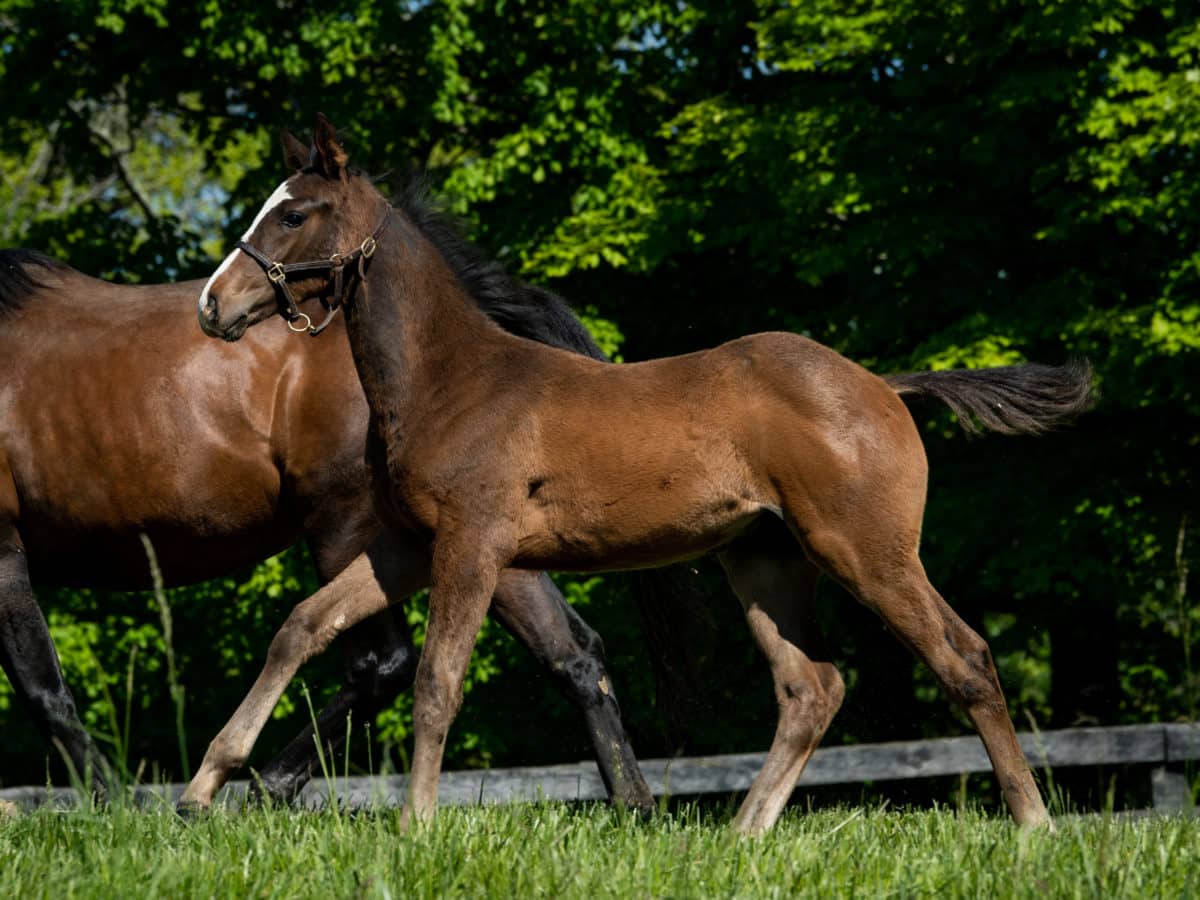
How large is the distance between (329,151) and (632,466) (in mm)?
1426

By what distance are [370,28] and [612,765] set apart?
31.6 feet

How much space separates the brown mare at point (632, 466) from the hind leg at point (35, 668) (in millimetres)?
1257

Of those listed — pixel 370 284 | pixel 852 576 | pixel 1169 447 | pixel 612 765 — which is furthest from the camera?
pixel 1169 447

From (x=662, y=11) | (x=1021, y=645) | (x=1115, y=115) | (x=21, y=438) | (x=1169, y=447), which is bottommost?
(x=1021, y=645)

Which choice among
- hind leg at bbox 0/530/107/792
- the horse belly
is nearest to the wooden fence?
hind leg at bbox 0/530/107/792

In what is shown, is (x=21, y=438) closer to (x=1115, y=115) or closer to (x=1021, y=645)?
(x=1115, y=115)

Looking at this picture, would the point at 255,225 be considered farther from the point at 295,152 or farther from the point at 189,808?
the point at 189,808

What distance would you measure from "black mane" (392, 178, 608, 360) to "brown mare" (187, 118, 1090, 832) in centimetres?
22

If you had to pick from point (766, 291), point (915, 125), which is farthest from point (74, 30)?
point (915, 125)

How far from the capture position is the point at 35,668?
223 inches

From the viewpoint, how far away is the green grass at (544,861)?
10.2 ft

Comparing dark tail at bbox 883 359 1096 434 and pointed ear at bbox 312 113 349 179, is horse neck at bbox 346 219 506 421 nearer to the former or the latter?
pointed ear at bbox 312 113 349 179

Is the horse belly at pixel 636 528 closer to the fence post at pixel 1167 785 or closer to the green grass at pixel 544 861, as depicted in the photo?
the green grass at pixel 544 861

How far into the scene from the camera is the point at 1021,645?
13.1m
